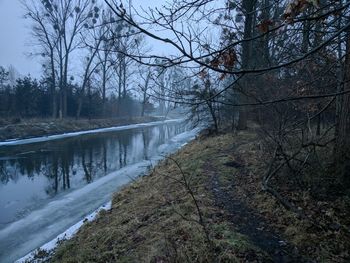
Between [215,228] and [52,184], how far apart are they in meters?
8.28

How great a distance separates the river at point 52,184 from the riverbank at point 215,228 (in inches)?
50.6

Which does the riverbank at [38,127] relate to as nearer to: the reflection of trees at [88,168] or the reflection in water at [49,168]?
the reflection in water at [49,168]

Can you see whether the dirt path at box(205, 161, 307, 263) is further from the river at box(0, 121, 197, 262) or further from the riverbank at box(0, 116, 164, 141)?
the riverbank at box(0, 116, 164, 141)

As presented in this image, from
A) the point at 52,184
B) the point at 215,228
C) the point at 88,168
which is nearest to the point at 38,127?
the point at 88,168

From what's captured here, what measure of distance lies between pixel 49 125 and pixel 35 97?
5.22 metres

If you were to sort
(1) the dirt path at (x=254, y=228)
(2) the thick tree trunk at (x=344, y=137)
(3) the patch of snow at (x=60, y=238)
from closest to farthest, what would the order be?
1. (1) the dirt path at (x=254, y=228)
2. (2) the thick tree trunk at (x=344, y=137)
3. (3) the patch of snow at (x=60, y=238)

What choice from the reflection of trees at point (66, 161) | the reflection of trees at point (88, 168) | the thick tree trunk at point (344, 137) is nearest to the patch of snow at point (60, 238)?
the reflection of trees at point (66, 161)

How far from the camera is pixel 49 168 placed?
543 inches

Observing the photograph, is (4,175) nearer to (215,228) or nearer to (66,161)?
(66,161)

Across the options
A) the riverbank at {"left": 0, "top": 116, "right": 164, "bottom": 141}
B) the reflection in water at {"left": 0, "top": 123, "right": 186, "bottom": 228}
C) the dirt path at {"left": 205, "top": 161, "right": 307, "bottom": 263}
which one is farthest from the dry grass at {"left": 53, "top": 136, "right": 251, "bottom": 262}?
the riverbank at {"left": 0, "top": 116, "right": 164, "bottom": 141}

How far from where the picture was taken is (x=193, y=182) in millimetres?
7629

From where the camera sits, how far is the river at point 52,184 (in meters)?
7.43

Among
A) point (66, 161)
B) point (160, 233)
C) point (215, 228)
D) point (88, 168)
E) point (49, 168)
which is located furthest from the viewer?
point (66, 161)

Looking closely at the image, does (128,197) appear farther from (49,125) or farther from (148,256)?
(49,125)
